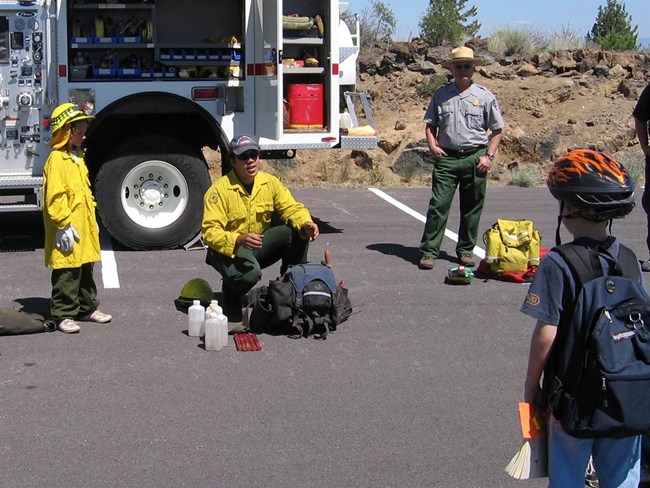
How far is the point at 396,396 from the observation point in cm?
584

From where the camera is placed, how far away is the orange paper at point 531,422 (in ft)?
11.3

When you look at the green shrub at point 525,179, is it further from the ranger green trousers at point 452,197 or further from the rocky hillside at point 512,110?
the ranger green trousers at point 452,197

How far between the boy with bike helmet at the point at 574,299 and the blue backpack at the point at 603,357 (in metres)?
0.04

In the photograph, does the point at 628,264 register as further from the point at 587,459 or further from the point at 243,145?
the point at 243,145

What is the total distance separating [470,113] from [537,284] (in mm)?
5841

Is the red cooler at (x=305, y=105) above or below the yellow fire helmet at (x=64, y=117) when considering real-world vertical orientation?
above

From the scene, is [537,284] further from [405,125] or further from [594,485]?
[405,125]

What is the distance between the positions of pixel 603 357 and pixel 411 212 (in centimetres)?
917

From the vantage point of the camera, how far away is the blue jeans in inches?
132

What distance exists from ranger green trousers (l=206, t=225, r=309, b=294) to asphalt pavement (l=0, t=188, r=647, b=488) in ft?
1.70

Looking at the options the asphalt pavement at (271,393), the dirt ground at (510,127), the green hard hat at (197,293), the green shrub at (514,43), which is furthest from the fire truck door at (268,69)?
the green shrub at (514,43)

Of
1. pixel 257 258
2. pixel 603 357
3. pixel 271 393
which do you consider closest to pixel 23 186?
pixel 257 258

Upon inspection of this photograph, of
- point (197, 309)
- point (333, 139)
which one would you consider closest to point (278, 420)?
point (197, 309)

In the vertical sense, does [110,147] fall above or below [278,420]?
above
